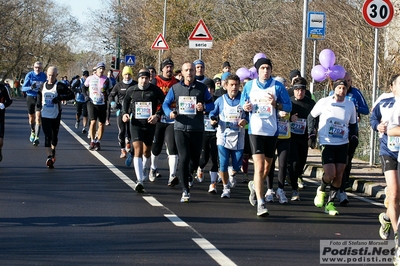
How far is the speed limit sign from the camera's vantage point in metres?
15.2

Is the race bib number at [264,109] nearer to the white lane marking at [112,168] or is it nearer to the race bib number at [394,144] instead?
the race bib number at [394,144]

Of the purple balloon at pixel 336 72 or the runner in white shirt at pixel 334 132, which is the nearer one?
the runner in white shirt at pixel 334 132

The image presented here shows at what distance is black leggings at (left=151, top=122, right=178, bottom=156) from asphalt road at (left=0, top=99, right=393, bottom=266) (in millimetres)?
594

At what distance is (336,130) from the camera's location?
11523 millimetres

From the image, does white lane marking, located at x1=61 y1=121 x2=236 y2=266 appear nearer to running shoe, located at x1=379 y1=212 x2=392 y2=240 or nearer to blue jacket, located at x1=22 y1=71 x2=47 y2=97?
running shoe, located at x1=379 y1=212 x2=392 y2=240

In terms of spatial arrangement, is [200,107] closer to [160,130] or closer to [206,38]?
[160,130]

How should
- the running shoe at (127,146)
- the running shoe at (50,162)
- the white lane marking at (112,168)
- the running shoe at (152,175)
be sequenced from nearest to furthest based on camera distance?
1. the white lane marking at (112,168)
2. the running shoe at (152,175)
3. the running shoe at (50,162)
4. the running shoe at (127,146)

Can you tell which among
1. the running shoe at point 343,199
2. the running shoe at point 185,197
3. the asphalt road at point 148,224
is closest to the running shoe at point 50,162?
the asphalt road at point 148,224

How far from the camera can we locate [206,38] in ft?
→ 73.0

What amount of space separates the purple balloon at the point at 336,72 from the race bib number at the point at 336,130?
236 centimetres

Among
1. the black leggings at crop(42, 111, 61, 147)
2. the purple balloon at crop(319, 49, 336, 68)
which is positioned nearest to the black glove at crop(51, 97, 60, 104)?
the black leggings at crop(42, 111, 61, 147)

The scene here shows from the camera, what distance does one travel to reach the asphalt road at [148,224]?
26.9 feet

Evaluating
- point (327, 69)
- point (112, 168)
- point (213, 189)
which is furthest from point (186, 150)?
point (112, 168)

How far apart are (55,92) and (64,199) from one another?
16.3ft
